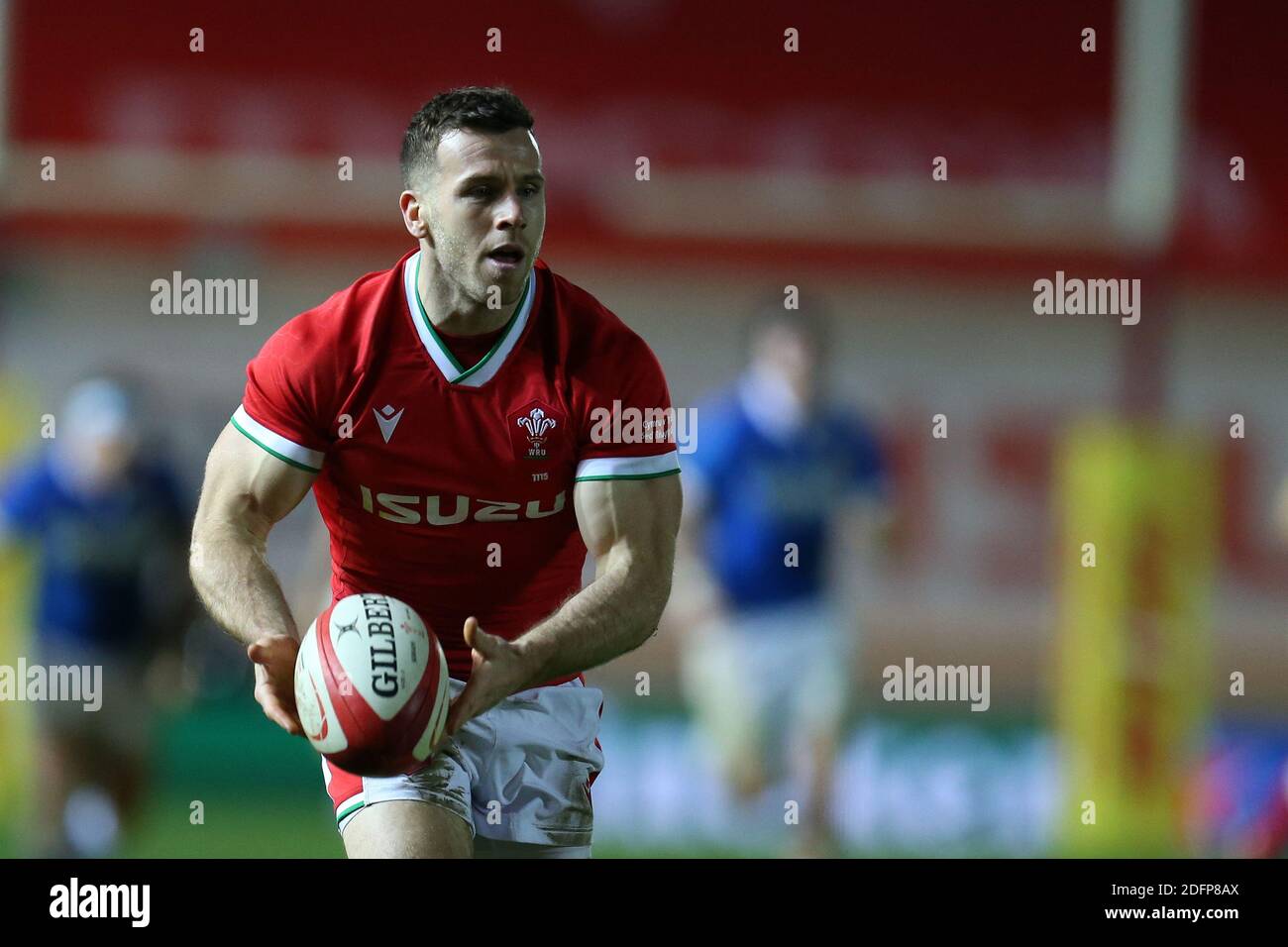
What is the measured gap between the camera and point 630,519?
3.87 meters

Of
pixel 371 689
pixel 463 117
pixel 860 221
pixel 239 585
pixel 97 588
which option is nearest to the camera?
pixel 371 689

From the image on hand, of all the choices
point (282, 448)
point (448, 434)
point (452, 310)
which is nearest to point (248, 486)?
point (282, 448)

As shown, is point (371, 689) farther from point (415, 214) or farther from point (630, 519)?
point (415, 214)

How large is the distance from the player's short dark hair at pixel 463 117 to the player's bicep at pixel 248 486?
2.47 ft

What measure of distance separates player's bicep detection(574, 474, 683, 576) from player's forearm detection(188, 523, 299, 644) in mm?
728

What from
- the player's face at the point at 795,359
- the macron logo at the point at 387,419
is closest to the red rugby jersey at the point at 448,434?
the macron logo at the point at 387,419

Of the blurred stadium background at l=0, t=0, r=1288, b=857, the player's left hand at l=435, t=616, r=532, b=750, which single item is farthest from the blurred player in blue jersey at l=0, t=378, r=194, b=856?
the player's left hand at l=435, t=616, r=532, b=750

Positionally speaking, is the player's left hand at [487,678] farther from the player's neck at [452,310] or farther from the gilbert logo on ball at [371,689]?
the player's neck at [452,310]

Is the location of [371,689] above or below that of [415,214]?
below

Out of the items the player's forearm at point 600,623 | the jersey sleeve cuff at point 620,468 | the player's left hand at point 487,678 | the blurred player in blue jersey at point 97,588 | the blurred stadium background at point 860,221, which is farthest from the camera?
the blurred stadium background at point 860,221

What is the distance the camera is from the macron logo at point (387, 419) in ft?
12.6

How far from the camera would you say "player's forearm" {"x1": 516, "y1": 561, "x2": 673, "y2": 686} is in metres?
3.65

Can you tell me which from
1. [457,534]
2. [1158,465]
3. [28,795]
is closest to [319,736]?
[457,534]

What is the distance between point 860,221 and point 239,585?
8.10m
